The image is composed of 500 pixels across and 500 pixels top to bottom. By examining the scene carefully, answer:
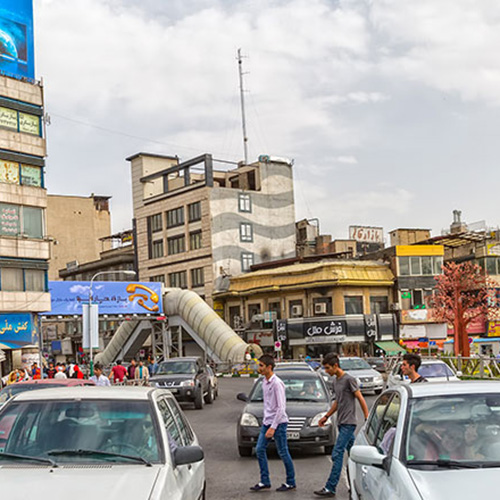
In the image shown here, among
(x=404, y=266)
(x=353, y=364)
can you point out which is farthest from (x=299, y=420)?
(x=404, y=266)

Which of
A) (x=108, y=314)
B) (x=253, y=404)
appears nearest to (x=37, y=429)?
(x=253, y=404)

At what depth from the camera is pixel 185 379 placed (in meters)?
26.6

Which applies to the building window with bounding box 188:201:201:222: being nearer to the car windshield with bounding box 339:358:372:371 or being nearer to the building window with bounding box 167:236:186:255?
the building window with bounding box 167:236:186:255

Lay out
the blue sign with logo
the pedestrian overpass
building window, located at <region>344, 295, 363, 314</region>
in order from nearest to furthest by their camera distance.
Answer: the blue sign with logo → the pedestrian overpass → building window, located at <region>344, 295, 363, 314</region>

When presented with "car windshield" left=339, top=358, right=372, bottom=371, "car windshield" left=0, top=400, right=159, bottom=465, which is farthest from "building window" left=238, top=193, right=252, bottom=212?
"car windshield" left=0, top=400, right=159, bottom=465

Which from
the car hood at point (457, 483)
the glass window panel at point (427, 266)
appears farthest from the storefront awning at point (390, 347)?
the car hood at point (457, 483)

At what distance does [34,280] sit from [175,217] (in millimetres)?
31598

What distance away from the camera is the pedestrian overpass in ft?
191

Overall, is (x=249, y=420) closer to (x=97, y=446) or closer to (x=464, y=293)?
(x=97, y=446)

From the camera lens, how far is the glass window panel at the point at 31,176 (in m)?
48.4

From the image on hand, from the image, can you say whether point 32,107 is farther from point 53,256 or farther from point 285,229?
point 53,256

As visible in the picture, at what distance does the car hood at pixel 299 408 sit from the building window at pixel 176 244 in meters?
64.2

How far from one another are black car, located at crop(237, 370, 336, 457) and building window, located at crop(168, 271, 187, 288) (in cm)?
6348

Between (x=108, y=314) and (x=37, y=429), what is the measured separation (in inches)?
2128
